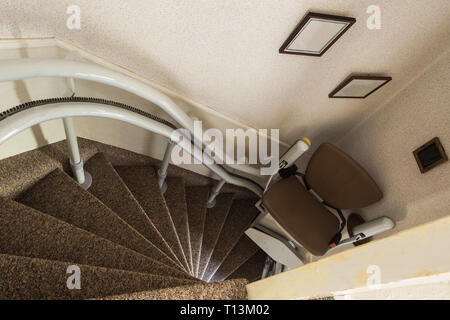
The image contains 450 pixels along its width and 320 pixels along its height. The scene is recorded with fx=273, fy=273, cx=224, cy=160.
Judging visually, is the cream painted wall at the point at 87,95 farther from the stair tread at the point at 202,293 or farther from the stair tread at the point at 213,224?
the stair tread at the point at 202,293

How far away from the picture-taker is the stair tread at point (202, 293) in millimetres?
738

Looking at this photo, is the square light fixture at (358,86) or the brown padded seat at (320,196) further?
the brown padded seat at (320,196)

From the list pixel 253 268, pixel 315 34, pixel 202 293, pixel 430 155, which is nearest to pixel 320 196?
pixel 430 155

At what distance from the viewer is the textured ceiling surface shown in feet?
3.98

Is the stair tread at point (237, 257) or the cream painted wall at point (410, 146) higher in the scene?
the cream painted wall at point (410, 146)

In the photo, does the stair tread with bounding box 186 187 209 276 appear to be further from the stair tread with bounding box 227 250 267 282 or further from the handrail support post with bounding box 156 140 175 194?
the stair tread with bounding box 227 250 267 282

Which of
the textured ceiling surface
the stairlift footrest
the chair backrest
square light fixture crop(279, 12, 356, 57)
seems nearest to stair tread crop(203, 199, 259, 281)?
the stairlift footrest

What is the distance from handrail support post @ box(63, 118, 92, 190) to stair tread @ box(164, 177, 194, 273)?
749 mm

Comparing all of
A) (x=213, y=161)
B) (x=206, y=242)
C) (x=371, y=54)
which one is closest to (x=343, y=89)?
(x=371, y=54)

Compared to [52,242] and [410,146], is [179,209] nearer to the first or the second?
[52,242]

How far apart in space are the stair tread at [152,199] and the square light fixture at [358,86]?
1.50 metres

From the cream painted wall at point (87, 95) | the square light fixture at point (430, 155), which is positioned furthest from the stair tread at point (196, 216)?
the square light fixture at point (430, 155)

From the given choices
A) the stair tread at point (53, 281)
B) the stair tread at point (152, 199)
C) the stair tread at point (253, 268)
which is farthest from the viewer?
the stair tread at point (253, 268)

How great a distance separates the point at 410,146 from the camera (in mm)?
1786
